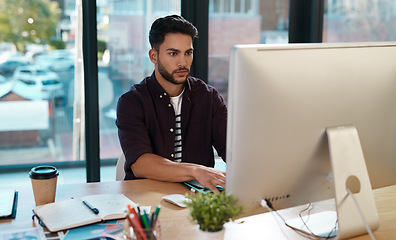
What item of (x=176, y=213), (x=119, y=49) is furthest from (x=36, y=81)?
(x=176, y=213)

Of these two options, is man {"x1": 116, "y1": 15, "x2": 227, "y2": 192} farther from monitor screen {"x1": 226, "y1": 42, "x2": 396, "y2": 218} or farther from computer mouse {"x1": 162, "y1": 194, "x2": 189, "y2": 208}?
monitor screen {"x1": 226, "y1": 42, "x2": 396, "y2": 218}

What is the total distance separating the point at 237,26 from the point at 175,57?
119cm

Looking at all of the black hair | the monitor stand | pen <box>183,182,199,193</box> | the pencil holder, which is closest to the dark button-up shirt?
the black hair

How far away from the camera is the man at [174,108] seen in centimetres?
213

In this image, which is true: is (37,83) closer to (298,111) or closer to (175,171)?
(175,171)

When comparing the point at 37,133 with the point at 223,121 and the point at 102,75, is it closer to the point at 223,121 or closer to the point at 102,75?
the point at 102,75

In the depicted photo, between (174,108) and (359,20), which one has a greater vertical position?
(359,20)

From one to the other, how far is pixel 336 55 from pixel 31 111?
222cm

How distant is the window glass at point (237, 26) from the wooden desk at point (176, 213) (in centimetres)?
154

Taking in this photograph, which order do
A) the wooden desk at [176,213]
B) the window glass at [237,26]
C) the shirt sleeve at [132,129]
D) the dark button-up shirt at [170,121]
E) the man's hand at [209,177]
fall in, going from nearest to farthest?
1. the wooden desk at [176,213]
2. the man's hand at [209,177]
3. the shirt sleeve at [132,129]
4. the dark button-up shirt at [170,121]
5. the window glass at [237,26]

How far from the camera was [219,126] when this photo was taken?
7.41ft

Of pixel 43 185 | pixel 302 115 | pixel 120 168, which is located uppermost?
pixel 302 115

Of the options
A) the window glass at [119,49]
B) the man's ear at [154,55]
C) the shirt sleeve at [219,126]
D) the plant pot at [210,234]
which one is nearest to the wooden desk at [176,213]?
the plant pot at [210,234]

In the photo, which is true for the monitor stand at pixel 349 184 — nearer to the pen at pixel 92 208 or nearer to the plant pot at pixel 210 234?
the plant pot at pixel 210 234
